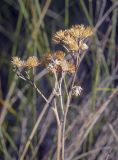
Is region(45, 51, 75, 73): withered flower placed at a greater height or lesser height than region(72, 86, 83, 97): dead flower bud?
greater

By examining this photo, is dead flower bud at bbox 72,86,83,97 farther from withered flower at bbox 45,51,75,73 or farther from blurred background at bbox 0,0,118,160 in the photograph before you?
blurred background at bbox 0,0,118,160

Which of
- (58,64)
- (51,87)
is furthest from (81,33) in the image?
(51,87)

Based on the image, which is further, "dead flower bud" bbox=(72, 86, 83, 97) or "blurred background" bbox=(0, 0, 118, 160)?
"blurred background" bbox=(0, 0, 118, 160)

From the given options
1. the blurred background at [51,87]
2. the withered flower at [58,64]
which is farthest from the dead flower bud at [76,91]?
the blurred background at [51,87]

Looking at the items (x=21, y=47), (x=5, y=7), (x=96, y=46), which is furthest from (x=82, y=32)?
(x=5, y=7)

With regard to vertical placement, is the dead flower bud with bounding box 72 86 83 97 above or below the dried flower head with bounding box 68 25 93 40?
below

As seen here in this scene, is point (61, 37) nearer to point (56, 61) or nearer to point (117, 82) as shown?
point (56, 61)

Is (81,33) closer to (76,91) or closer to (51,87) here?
(76,91)

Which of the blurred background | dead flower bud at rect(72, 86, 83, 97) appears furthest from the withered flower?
the blurred background

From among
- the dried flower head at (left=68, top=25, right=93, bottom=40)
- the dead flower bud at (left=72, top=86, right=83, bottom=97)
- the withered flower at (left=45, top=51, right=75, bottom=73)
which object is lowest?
the dead flower bud at (left=72, top=86, right=83, bottom=97)

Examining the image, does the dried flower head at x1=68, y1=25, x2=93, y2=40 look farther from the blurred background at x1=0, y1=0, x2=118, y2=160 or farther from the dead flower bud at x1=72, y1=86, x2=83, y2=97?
the blurred background at x1=0, y1=0, x2=118, y2=160
